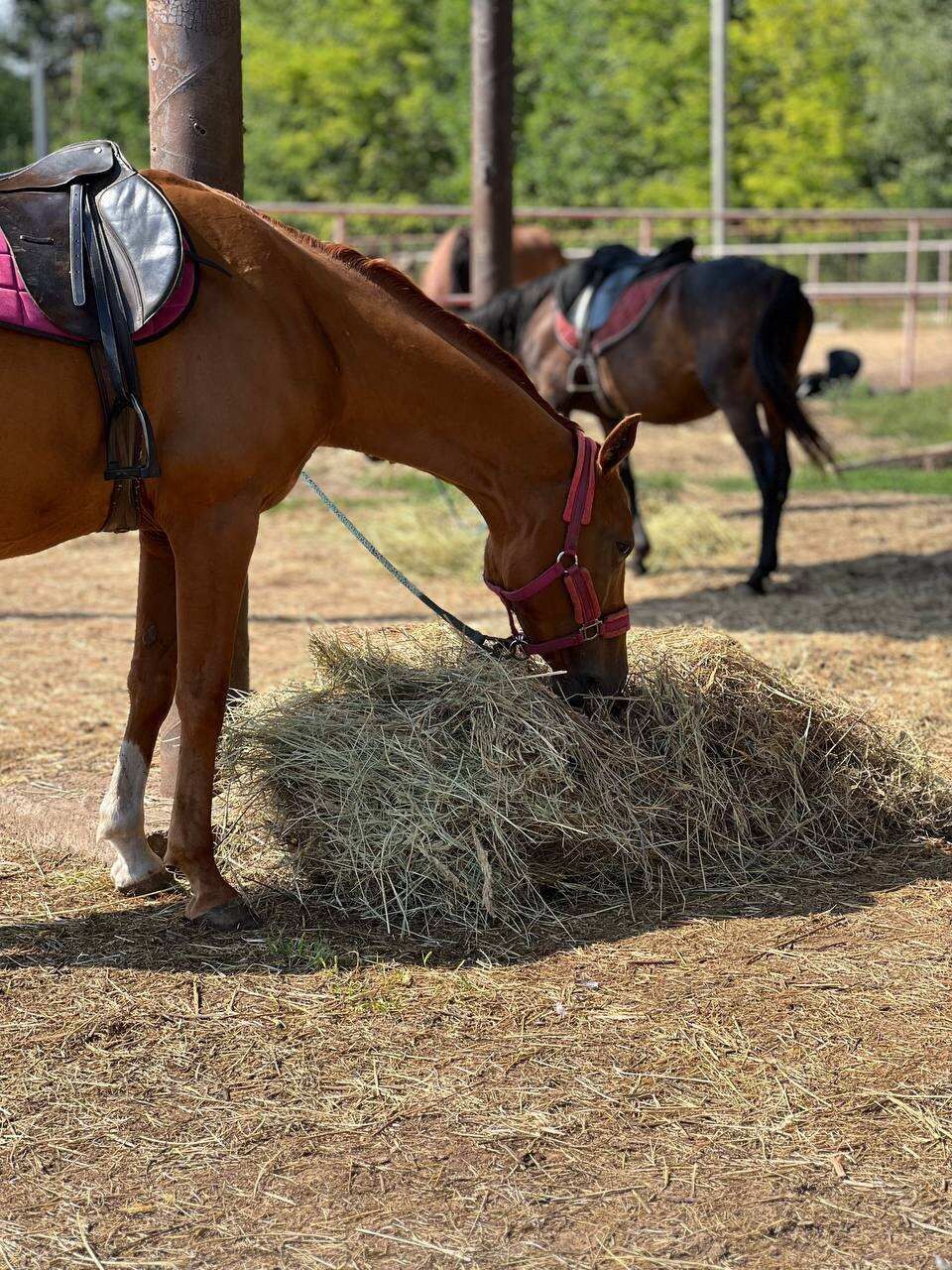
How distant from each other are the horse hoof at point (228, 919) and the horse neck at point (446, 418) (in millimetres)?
1177

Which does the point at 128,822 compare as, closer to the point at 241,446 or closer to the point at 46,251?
the point at 241,446

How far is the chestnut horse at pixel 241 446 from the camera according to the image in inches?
122

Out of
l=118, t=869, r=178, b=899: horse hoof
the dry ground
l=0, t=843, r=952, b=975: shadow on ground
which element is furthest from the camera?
l=118, t=869, r=178, b=899: horse hoof

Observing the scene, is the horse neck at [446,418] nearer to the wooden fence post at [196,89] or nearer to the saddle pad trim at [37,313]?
the saddle pad trim at [37,313]

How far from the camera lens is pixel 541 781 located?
3.67m

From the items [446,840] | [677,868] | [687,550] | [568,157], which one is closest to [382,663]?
[446,840]

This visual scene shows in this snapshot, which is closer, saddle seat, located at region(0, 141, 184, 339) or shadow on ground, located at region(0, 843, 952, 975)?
saddle seat, located at region(0, 141, 184, 339)

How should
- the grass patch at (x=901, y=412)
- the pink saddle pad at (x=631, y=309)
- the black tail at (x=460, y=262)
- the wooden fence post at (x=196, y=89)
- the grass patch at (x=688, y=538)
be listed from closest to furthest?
the wooden fence post at (x=196, y=89), the pink saddle pad at (x=631, y=309), the grass patch at (x=688, y=538), the black tail at (x=460, y=262), the grass patch at (x=901, y=412)

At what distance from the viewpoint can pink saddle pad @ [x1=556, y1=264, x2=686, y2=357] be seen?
8320mm

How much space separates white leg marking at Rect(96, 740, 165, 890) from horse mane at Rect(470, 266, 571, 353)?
5869mm

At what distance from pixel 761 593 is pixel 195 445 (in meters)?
5.10

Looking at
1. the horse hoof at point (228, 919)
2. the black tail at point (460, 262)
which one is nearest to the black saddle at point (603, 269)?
the black tail at point (460, 262)

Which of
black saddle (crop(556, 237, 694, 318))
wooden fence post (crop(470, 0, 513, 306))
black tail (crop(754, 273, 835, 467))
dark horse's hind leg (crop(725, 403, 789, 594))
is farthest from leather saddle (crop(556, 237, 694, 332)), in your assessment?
dark horse's hind leg (crop(725, 403, 789, 594))

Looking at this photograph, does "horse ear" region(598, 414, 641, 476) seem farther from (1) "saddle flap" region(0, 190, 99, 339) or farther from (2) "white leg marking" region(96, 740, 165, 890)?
(2) "white leg marking" region(96, 740, 165, 890)
